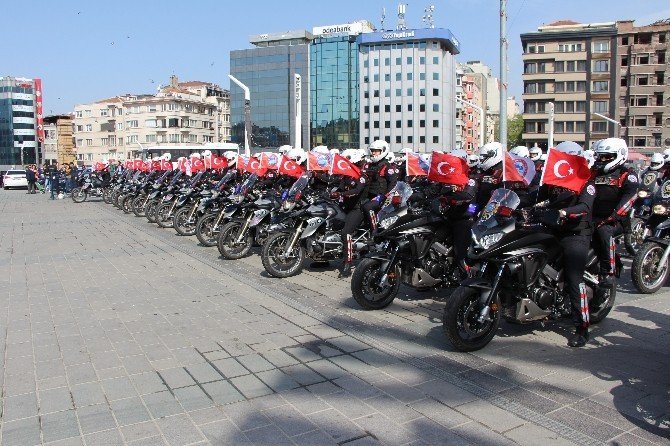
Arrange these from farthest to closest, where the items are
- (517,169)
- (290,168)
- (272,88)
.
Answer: (272,88) → (290,168) → (517,169)

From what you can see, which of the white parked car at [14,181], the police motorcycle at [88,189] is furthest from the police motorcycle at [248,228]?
the white parked car at [14,181]

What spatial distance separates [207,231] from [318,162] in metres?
3.02

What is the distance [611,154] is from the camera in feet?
19.5

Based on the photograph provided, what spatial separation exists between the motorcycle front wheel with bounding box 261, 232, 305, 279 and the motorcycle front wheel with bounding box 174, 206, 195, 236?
5178mm

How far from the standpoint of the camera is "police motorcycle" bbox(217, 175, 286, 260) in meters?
9.80

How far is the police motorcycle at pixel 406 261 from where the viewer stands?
6.62 metres

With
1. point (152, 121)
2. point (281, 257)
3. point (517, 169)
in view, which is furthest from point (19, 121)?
point (517, 169)

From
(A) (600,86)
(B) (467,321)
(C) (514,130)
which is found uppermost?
(A) (600,86)

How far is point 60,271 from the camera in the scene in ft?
30.3

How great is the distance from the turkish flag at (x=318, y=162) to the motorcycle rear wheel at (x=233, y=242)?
1.59m

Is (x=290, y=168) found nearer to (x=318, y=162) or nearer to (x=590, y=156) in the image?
(x=318, y=162)

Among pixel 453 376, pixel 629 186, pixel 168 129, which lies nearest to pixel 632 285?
pixel 629 186

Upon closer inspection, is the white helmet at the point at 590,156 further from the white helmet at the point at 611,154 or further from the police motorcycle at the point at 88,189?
the police motorcycle at the point at 88,189

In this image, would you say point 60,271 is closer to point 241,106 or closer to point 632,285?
point 632,285
